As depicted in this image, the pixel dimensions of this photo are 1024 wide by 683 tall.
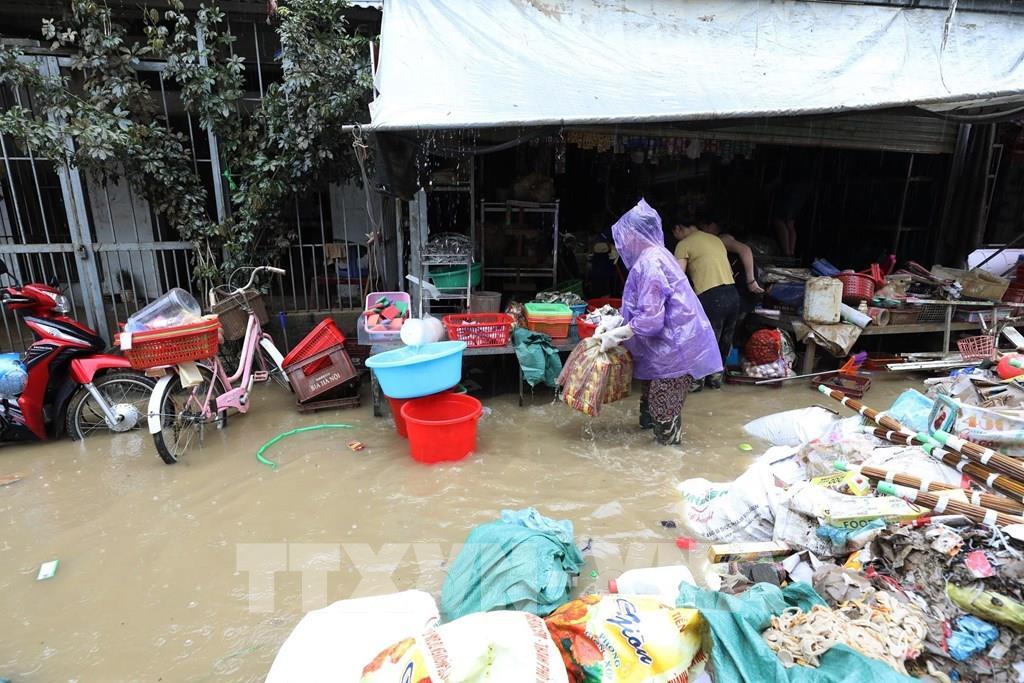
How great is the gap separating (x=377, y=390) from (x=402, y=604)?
296 cm

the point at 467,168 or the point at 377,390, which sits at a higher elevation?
the point at 467,168

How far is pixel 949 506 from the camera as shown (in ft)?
8.62

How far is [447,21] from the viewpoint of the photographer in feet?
16.2

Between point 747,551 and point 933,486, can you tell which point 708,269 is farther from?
point 747,551

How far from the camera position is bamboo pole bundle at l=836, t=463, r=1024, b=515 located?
8.73ft

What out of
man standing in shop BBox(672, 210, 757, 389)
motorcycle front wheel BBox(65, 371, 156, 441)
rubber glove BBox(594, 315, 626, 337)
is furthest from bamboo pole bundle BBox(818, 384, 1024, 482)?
motorcycle front wheel BBox(65, 371, 156, 441)

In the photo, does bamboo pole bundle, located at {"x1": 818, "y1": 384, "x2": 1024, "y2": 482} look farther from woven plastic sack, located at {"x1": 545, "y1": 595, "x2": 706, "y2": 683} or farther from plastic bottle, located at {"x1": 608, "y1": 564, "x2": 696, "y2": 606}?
woven plastic sack, located at {"x1": 545, "y1": 595, "x2": 706, "y2": 683}

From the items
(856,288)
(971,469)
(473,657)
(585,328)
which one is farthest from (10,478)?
(856,288)

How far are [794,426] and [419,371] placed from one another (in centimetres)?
297

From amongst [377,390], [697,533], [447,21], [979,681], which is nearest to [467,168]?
[447,21]

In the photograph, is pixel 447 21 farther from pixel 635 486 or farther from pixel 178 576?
pixel 178 576

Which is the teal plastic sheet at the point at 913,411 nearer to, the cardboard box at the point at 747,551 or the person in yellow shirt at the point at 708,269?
the cardboard box at the point at 747,551

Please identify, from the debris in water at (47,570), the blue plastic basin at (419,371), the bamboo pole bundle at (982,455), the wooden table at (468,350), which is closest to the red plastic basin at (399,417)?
the blue plastic basin at (419,371)

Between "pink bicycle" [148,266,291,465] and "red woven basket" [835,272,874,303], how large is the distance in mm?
5981
